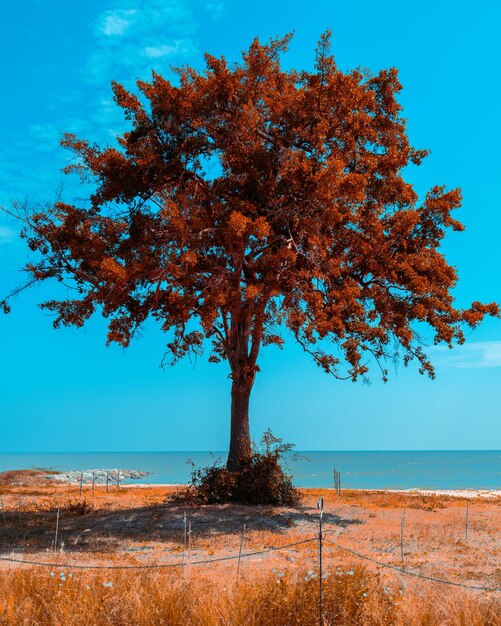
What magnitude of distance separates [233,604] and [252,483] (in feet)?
45.8

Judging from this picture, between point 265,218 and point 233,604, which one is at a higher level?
point 265,218

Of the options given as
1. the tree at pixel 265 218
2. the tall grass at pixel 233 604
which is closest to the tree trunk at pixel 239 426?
the tree at pixel 265 218

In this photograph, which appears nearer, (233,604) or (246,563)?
(233,604)

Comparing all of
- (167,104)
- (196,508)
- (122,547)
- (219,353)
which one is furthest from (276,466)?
(167,104)

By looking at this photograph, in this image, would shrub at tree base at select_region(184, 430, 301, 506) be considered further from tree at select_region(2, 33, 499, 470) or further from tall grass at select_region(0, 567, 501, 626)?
tall grass at select_region(0, 567, 501, 626)

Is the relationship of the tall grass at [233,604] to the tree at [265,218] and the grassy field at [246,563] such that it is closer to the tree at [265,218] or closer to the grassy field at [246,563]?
the grassy field at [246,563]

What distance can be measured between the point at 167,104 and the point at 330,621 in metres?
16.6

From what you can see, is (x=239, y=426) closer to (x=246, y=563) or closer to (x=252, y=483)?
(x=252, y=483)

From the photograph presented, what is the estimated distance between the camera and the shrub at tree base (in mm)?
21844

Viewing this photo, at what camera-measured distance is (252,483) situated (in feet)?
71.8

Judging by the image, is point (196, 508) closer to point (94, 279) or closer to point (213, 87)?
point (94, 279)

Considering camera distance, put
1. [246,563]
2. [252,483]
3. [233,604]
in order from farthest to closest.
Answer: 1. [252,483]
2. [246,563]
3. [233,604]

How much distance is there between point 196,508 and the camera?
69.4 ft

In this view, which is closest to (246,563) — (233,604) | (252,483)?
(233,604)
